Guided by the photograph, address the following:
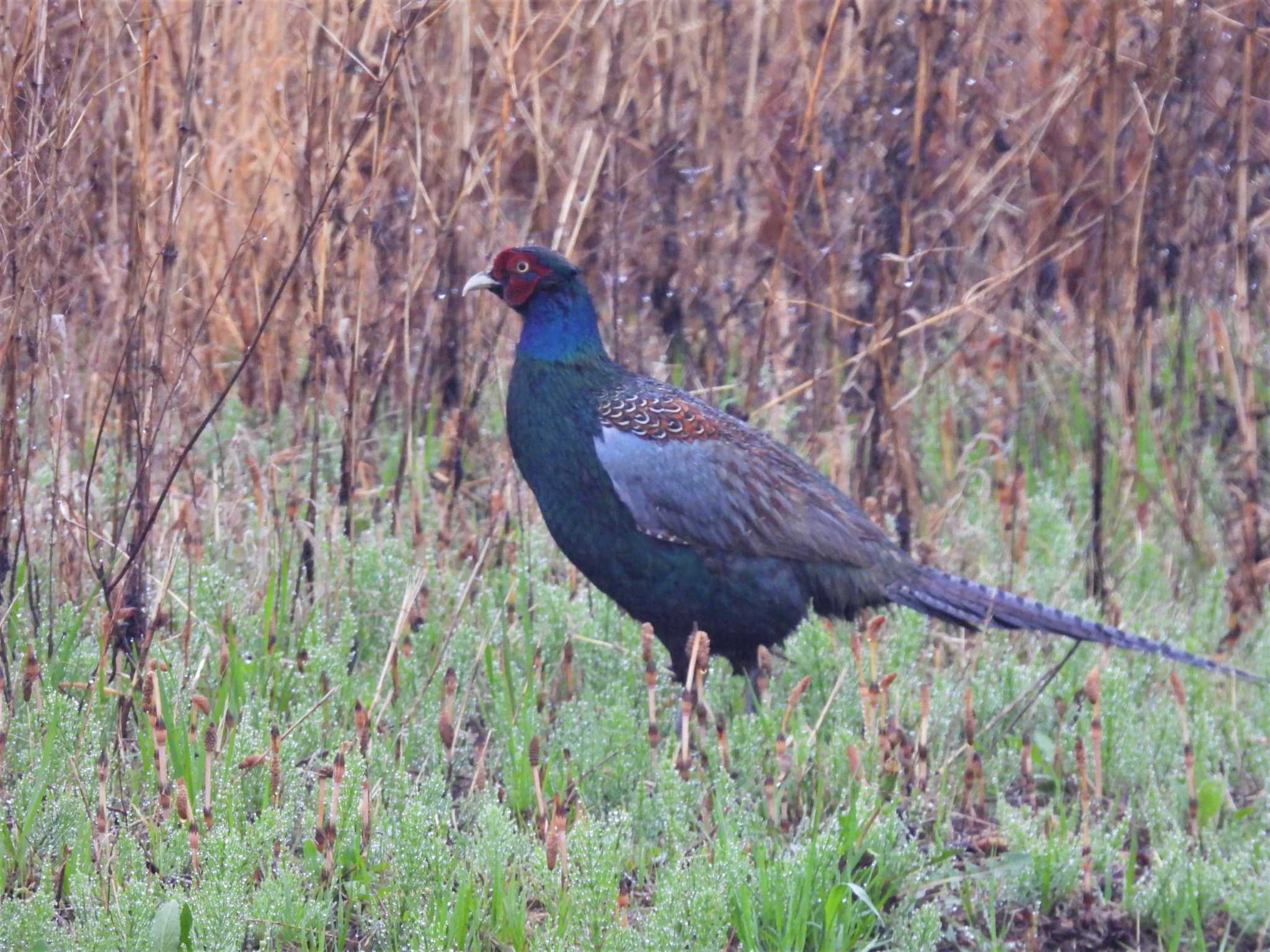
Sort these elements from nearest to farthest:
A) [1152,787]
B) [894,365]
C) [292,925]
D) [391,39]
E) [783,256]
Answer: [292,925]
[1152,787]
[391,39]
[894,365]
[783,256]

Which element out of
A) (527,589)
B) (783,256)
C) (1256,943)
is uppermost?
(783,256)

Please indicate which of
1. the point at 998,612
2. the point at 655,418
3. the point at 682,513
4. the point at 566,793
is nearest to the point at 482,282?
the point at 655,418

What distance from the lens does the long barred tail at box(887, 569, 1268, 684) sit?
4.31m

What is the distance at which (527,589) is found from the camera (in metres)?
4.65

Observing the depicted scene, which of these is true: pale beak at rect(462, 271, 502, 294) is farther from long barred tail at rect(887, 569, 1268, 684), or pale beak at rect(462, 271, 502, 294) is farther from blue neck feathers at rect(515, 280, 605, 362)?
long barred tail at rect(887, 569, 1268, 684)

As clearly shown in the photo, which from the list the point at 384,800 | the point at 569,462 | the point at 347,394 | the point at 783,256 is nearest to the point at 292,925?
the point at 384,800

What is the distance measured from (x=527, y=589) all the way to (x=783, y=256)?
196 centimetres

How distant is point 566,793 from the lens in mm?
3666

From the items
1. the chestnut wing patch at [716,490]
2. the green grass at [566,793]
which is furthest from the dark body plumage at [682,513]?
the green grass at [566,793]

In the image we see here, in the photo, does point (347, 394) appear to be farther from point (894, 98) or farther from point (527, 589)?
point (894, 98)

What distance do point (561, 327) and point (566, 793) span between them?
137 centimetres

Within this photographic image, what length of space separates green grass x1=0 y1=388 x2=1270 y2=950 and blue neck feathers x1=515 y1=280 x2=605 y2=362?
671mm

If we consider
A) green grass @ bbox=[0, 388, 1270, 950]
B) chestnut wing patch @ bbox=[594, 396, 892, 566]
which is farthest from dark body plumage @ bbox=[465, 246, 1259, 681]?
green grass @ bbox=[0, 388, 1270, 950]

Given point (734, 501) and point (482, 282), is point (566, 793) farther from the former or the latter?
point (482, 282)
